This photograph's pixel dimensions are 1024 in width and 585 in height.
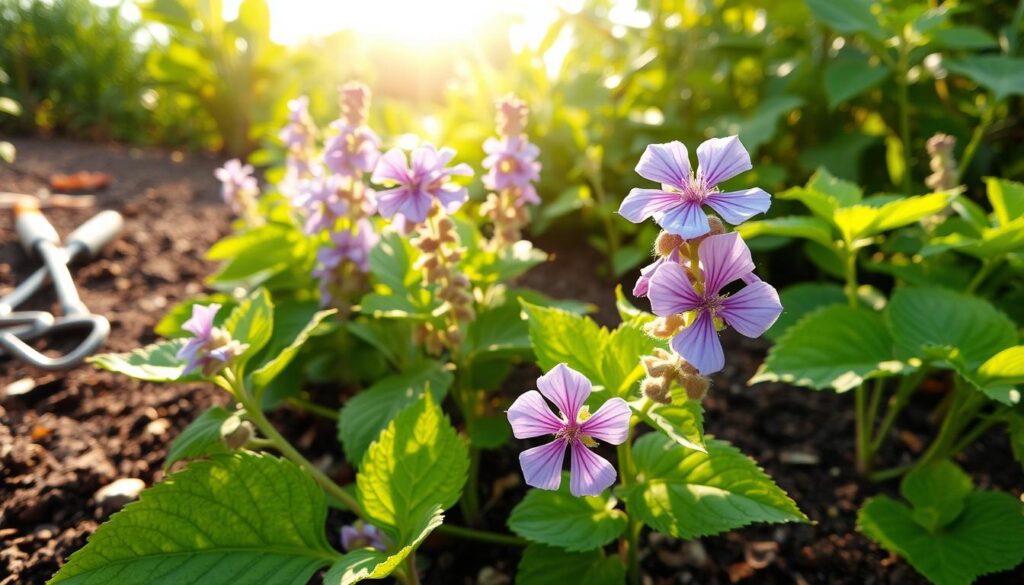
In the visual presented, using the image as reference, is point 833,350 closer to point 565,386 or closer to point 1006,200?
point 1006,200

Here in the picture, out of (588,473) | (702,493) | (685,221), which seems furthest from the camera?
(702,493)

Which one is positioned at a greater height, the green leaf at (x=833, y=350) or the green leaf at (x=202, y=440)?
the green leaf at (x=833, y=350)

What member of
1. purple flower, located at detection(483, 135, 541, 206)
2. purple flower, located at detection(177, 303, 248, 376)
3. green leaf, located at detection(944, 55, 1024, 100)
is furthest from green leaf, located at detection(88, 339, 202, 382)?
green leaf, located at detection(944, 55, 1024, 100)

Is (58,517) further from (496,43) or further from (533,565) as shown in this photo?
(496,43)

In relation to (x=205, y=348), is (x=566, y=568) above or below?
below

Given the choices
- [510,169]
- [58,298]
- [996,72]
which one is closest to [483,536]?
[510,169]

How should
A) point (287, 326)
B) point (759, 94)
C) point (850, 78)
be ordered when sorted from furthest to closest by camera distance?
point (759, 94) → point (850, 78) → point (287, 326)

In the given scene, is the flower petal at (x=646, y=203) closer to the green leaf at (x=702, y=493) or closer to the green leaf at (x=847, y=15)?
the green leaf at (x=702, y=493)

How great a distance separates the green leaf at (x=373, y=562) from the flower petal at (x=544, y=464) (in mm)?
154

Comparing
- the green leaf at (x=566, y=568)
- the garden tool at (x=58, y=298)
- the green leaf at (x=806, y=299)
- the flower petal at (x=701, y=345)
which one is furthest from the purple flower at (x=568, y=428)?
the garden tool at (x=58, y=298)

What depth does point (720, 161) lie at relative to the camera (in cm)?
85

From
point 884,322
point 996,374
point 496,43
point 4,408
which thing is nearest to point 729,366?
point 884,322

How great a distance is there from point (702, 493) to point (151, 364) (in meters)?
1.03

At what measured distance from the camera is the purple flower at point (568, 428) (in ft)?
2.88
